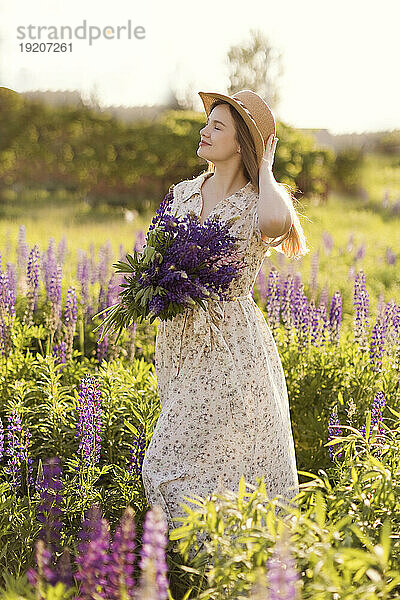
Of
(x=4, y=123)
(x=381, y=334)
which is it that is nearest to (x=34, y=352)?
(x=381, y=334)

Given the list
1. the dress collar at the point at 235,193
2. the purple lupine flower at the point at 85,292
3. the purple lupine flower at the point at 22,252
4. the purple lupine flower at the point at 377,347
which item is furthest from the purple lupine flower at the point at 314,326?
the purple lupine flower at the point at 22,252

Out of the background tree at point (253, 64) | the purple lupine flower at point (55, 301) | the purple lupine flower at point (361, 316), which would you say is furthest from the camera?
the background tree at point (253, 64)

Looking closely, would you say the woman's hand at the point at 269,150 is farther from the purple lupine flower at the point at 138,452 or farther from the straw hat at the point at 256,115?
the purple lupine flower at the point at 138,452

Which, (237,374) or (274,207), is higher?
(274,207)

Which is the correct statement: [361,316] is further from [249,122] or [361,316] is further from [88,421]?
[88,421]

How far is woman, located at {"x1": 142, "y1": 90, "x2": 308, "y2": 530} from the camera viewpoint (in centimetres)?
309

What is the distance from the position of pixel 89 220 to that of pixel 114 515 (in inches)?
519

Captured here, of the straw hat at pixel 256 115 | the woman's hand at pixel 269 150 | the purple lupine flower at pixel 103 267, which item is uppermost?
the straw hat at pixel 256 115

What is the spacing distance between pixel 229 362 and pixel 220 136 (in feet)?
3.20

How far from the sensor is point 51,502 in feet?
10.3

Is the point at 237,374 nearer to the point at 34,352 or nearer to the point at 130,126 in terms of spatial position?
the point at 34,352

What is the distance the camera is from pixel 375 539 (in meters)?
2.38

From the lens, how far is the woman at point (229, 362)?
3.09m

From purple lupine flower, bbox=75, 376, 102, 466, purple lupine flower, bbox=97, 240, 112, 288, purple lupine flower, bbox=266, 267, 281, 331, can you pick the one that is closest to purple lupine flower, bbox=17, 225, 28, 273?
purple lupine flower, bbox=97, 240, 112, 288
